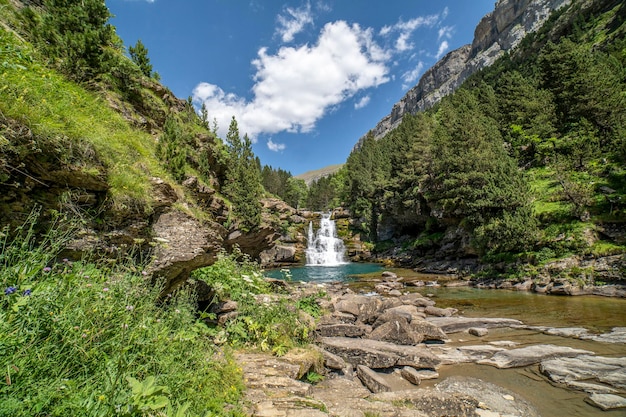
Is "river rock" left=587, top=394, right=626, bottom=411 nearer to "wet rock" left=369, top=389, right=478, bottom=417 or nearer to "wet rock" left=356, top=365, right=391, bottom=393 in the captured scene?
"wet rock" left=369, top=389, right=478, bottom=417

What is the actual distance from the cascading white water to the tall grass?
4463 cm

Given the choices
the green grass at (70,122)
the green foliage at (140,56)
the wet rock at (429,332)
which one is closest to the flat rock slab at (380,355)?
the wet rock at (429,332)

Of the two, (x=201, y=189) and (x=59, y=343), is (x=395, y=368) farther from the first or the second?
(x=201, y=189)

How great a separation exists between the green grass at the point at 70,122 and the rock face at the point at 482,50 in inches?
5150

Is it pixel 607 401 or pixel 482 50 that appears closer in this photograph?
pixel 607 401

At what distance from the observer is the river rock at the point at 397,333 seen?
871 cm

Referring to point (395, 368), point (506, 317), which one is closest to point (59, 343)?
point (395, 368)

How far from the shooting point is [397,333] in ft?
29.0

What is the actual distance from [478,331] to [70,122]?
40.8 ft

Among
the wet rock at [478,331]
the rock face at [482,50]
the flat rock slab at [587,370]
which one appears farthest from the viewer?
the rock face at [482,50]

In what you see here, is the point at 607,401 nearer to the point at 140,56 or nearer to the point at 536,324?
the point at 536,324

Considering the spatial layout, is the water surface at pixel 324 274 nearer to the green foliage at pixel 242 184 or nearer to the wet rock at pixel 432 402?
the green foliage at pixel 242 184

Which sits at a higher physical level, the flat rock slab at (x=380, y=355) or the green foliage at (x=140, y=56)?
the green foliage at (x=140, y=56)

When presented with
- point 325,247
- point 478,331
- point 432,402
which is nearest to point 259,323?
point 432,402
